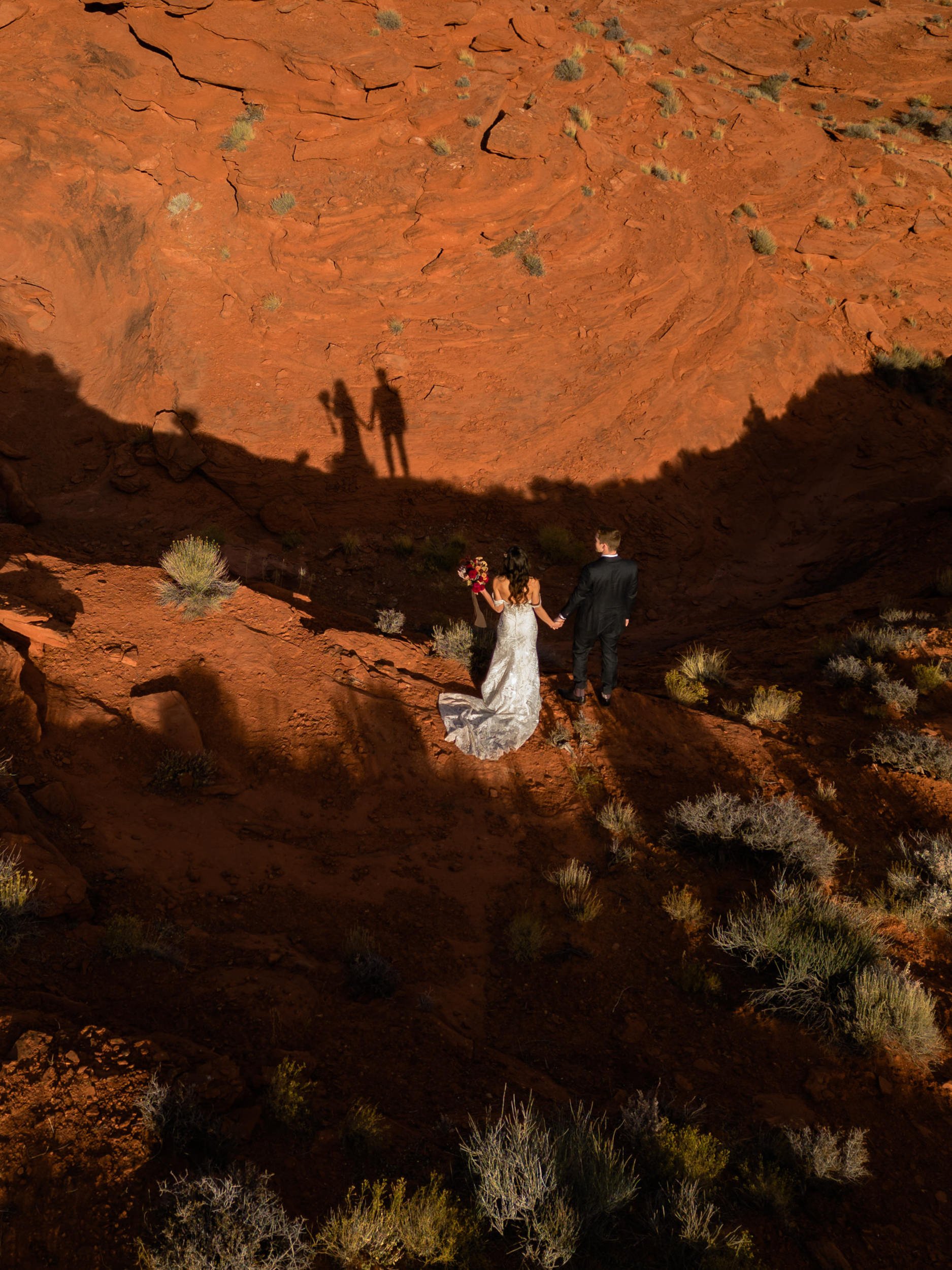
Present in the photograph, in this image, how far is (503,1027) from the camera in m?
4.51

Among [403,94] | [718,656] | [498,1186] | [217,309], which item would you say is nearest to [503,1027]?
[498,1186]

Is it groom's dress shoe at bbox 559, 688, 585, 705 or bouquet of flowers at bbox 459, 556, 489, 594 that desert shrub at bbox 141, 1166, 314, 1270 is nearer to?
bouquet of flowers at bbox 459, 556, 489, 594

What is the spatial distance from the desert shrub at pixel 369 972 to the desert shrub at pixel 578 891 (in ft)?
4.77

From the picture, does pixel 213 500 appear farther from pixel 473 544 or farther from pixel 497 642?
pixel 497 642

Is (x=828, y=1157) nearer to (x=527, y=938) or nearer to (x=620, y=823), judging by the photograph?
(x=527, y=938)

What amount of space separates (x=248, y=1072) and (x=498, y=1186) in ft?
4.38

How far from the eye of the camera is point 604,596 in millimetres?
7180

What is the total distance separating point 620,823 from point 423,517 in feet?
26.7

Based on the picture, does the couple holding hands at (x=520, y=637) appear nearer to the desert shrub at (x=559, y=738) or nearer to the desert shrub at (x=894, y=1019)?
the desert shrub at (x=559, y=738)

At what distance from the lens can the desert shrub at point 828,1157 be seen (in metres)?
3.40

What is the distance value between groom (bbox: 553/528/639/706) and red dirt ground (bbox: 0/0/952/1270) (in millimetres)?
487

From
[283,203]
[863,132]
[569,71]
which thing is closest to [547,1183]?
[283,203]

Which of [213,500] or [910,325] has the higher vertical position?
[910,325]

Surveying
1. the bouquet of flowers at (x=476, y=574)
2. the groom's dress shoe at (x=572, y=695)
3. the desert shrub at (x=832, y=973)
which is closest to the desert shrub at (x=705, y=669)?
the groom's dress shoe at (x=572, y=695)
